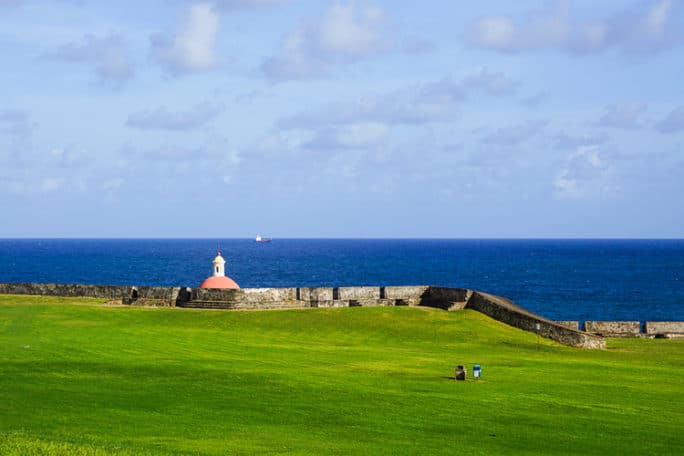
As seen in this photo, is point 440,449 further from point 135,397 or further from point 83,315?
point 83,315

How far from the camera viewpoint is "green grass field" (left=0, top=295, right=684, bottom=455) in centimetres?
2277

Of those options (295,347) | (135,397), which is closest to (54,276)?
(295,347)

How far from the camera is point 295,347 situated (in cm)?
4106

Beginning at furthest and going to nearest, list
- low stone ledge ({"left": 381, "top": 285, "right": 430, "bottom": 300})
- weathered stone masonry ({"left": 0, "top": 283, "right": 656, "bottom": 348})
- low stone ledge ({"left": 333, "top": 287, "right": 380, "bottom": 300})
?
1. low stone ledge ({"left": 381, "top": 285, "right": 430, "bottom": 300})
2. low stone ledge ({"left": 333, "top": 287, "right": 380, "bottom": 300})
3. weathered stone masonry ({"left": 0, "top": 283, "right": 656, "bottom": 348})

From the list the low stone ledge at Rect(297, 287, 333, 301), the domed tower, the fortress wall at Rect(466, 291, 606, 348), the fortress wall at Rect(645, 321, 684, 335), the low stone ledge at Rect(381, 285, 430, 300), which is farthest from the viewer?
the domed tower

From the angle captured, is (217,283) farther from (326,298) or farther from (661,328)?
(661,328)

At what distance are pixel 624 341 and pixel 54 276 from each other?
459 feet

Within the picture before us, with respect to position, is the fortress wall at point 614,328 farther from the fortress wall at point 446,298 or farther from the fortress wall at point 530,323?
the fortress wall at point 446,298

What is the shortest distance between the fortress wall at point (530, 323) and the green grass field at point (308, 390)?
1.57 m

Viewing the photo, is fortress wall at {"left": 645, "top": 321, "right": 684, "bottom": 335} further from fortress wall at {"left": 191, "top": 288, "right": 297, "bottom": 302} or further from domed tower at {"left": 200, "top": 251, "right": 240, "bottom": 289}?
domed tower at {"left": 200, "top": 251, "right": 240, "bottom": 289}

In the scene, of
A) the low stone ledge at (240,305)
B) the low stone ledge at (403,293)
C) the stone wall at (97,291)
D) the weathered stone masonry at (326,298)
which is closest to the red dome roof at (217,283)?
the stone wall at (97,291)

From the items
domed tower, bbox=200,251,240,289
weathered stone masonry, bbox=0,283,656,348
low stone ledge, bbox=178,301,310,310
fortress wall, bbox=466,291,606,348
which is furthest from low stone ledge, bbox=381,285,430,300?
domed tower, bbox=200,251,240,289

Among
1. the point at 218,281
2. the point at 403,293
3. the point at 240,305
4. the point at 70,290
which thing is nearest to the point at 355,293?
the point at 403,293

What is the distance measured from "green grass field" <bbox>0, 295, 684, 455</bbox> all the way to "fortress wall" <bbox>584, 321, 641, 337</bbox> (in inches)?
399
